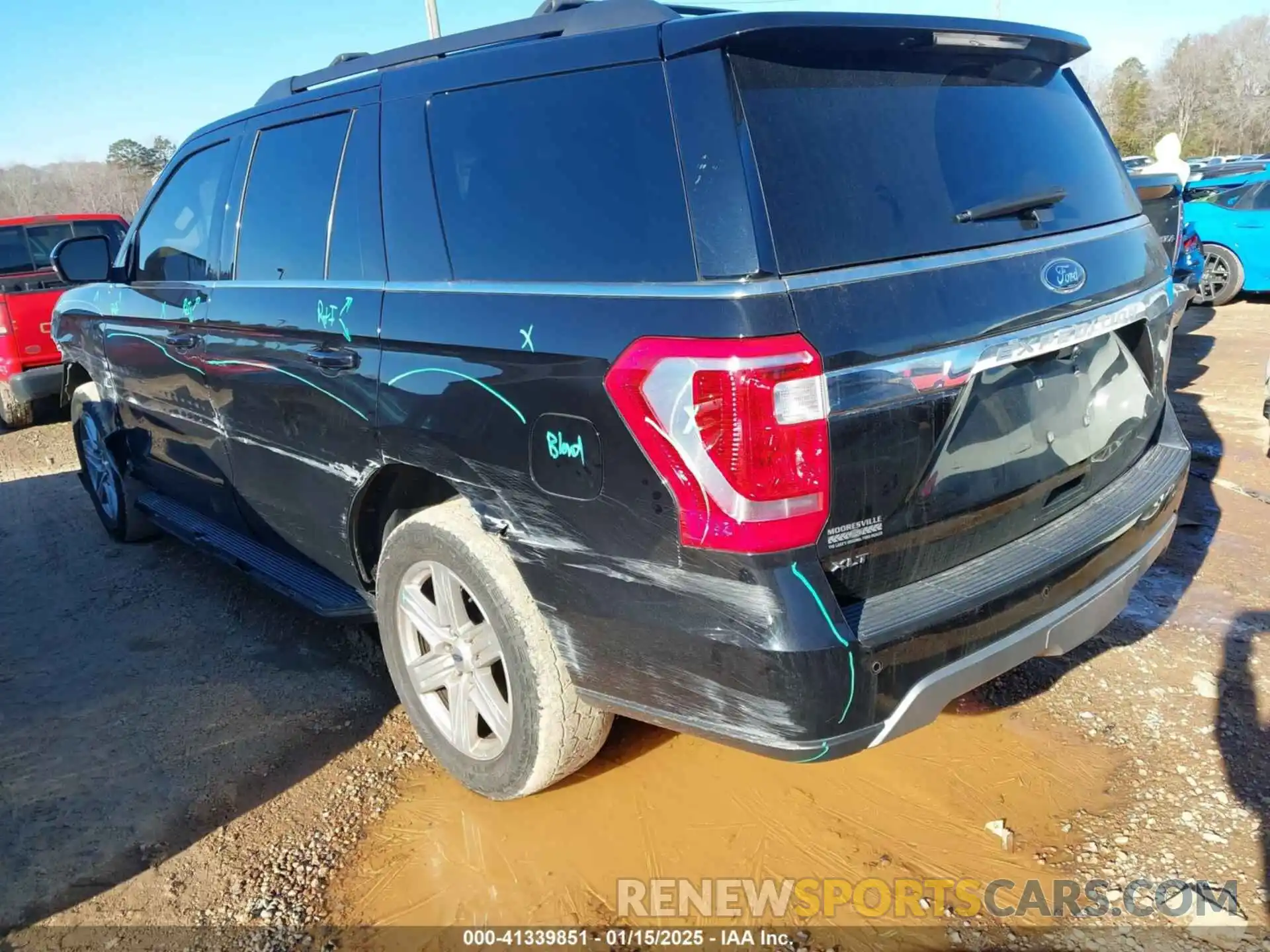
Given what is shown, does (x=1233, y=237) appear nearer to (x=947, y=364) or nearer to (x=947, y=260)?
(x=947, y=260)

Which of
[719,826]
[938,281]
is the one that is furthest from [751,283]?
[719,826]

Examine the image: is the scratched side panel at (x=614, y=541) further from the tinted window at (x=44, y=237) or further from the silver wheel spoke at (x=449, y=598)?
the tinted window at (x=44, y=237)

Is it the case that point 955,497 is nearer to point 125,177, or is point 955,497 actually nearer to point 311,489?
point 311,489

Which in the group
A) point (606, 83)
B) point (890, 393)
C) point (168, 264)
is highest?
point (606, 83)

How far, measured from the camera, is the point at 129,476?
16.3ft

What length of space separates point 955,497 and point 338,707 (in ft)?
7.79

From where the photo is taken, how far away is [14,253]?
9.40 metres

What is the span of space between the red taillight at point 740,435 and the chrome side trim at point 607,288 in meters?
0.10

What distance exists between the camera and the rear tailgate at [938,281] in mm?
1991

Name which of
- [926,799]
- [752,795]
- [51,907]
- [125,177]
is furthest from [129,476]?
[125,177]

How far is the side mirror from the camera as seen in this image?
4626 millimetres

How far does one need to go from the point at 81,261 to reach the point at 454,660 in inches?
131

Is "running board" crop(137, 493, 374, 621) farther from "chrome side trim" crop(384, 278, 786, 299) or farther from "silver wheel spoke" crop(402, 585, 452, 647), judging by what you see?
"chrome side trim" crop(384, 278, 786, 299)

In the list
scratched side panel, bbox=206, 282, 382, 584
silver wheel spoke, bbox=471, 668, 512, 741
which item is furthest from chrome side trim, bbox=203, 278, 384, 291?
silver wheel spoke, bbox=471, 668, 512, 741
